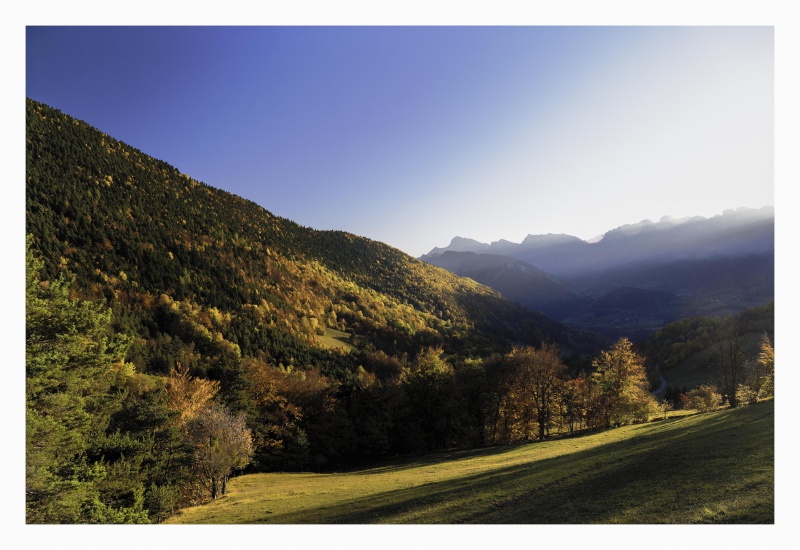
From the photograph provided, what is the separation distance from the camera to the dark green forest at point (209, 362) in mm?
16953

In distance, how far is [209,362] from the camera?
179 feet

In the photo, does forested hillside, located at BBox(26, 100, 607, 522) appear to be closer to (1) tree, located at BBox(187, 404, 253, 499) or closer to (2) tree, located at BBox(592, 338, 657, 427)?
(1) tree, located at BBox(187, 404, 253, 499)

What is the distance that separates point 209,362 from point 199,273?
70988 mm

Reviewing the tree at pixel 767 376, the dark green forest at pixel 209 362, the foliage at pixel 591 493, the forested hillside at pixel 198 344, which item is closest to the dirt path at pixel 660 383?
the dark green forest at pixel 209 362

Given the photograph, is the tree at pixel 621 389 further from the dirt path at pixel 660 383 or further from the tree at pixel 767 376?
the dirt path at pixel 660 383

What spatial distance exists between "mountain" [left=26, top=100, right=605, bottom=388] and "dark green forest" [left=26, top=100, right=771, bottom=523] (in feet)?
2.29

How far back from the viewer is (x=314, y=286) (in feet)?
470

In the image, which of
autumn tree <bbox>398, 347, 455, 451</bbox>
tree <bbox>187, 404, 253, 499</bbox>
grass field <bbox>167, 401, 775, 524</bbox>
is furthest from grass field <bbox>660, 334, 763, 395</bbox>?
tree <bbox>187, 404, 253, 499</bbox>

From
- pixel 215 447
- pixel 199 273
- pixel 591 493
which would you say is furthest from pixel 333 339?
pixel 591 493

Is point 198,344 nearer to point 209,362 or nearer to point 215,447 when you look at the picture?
point 209,362

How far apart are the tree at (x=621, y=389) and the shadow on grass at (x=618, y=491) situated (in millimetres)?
22565

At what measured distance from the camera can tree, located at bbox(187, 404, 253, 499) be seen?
1070 inches
